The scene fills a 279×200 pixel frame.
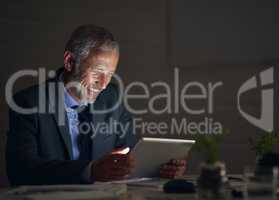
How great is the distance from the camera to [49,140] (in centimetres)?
330

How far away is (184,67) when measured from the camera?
388 centimetres

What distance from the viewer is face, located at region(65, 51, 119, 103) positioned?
3514 millimetres

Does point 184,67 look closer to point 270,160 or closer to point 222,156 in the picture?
point 222,156

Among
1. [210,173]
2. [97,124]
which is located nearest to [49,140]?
[97,124]

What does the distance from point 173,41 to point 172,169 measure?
1.19m

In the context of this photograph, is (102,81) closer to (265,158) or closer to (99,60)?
(99,60)

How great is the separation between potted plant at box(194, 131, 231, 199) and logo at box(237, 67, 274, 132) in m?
1.78

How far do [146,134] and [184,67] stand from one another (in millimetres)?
478

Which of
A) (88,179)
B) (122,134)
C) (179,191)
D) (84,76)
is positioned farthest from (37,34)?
(179,191)

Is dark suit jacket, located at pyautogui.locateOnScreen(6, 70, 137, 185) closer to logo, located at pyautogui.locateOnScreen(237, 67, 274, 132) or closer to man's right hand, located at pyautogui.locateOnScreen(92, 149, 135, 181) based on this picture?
man's right hand, located at pyautogui.locateOnScreen(92, 149, 135, 181)

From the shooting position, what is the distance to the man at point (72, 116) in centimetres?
318

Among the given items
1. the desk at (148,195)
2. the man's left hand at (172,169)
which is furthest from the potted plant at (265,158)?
the man's left hand at (172,169)

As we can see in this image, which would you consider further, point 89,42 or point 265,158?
point 89,42

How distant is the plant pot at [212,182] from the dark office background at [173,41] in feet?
5.63
